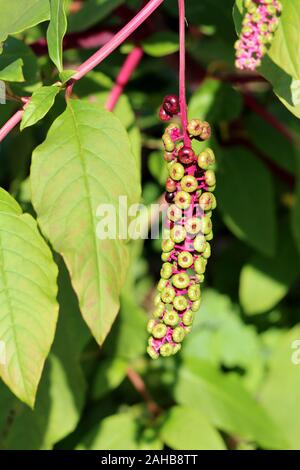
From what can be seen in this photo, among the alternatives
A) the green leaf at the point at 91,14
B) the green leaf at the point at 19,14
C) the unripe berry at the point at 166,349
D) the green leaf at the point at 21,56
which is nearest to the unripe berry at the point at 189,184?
the unripe berry at the point at 166,349

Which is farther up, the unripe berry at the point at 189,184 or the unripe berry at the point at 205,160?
the unripe berry at the point at 205,160

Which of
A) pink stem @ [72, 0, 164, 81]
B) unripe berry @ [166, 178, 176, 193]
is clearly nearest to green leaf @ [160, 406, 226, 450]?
unripe berry @ [166, 178, 176, 193]

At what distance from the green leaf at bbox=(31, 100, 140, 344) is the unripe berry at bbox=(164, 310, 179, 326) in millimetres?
71

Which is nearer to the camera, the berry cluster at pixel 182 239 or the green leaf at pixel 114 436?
the berry cluster at pixel 182 239

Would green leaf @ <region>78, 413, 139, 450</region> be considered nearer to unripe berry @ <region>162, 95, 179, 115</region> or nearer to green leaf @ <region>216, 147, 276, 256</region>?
green leaf @ <region>216, 147, 276, 256</region>

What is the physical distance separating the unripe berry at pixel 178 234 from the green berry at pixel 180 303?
8 cm

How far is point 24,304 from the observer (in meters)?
1.05

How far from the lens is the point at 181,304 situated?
102cm

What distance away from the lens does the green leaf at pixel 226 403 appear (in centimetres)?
183

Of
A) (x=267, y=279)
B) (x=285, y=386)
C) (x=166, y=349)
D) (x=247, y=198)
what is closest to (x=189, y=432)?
(x=285, y=386)

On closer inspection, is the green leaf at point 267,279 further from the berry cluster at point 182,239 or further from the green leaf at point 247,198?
the berry cluster at point 182,239

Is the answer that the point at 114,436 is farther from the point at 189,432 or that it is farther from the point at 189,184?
the point at 189,184

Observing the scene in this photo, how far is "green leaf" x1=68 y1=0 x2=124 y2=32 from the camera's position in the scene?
5.35 ft

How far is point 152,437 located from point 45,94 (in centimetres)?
99
